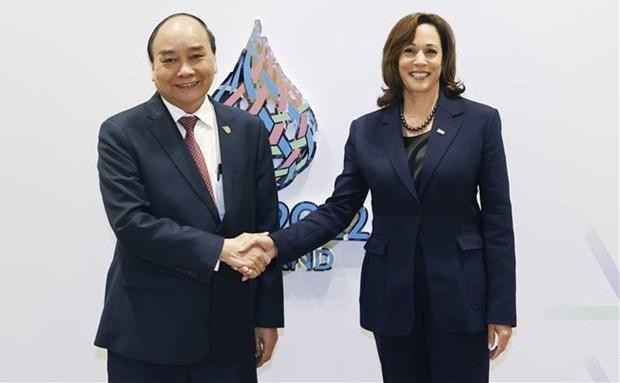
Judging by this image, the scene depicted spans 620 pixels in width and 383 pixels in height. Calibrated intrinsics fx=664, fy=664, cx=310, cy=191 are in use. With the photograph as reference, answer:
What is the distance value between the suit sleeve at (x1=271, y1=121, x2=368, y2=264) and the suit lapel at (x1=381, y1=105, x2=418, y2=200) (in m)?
0.13

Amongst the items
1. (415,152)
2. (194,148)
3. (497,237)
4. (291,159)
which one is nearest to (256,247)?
(194,148)

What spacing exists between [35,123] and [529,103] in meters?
2.43

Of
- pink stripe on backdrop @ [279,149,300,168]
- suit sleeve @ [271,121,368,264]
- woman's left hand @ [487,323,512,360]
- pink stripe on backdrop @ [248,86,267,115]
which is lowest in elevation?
woman's left hand @ [487,323,512,360]

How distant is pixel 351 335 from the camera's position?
3354 millimetres

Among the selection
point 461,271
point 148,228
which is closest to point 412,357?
point 461,271

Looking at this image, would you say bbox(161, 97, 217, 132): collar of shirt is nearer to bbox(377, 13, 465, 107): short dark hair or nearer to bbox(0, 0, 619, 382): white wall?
bbox(377, 13, 465, 107): short dark hair

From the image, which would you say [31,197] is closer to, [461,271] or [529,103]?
[461,271]

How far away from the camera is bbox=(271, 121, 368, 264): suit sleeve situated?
2.19m

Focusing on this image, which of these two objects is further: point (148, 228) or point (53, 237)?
point (53, 237)

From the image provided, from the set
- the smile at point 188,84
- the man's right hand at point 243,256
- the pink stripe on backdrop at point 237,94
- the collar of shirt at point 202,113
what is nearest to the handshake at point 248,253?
the man's right hand at point 243,256

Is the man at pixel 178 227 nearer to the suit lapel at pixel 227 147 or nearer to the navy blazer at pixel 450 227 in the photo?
the suit lapel at pixel 227 147

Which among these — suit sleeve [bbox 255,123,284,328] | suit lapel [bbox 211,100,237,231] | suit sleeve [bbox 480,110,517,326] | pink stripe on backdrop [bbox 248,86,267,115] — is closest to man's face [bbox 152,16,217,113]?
suit lapel [bbox 211,100,237,231]

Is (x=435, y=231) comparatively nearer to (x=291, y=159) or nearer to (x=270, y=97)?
(x=291, y=159)

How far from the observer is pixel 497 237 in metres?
2.00
